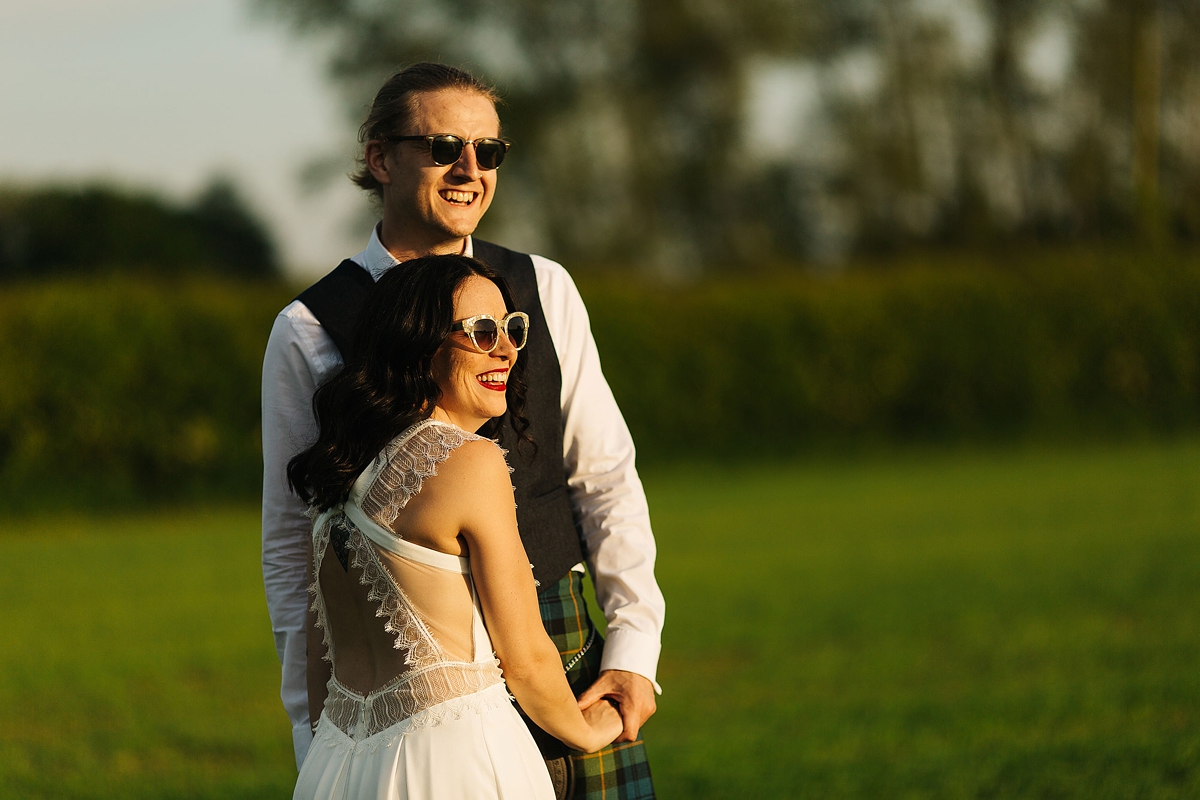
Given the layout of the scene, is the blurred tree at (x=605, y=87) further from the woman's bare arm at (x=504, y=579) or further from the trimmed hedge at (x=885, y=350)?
the woman's bare arm at (x=504, y=579)

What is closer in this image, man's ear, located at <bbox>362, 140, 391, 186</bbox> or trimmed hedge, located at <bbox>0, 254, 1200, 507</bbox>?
man's ear, located at <bbox>362, 140, 391, 186</bbox>

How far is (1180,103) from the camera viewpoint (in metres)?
26.6

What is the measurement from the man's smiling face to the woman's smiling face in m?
0.46

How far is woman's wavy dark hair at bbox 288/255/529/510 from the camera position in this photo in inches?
86.3

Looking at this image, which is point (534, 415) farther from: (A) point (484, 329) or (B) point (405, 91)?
(B) point (405, 91)

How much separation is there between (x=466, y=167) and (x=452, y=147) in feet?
0.17

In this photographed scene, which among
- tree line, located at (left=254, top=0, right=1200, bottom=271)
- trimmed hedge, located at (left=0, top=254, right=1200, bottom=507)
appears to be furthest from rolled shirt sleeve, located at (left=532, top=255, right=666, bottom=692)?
tree line, located at (left=254, top=0, right=1200, bottom=271)

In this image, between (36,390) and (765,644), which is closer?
(765,644)

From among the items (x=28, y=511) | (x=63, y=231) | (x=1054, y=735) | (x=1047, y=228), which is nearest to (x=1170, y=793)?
(x=1054, y=735)

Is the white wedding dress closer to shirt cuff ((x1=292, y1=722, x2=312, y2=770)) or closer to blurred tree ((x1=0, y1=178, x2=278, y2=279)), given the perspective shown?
shirt cuff ((x1=292, y1=722, x2=312, y2=770))

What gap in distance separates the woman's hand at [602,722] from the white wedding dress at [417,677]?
211mm

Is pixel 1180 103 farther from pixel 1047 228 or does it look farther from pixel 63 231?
pixel 63 231

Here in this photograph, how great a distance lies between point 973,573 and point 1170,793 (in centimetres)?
550

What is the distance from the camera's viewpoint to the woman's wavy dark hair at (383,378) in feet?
7.19
